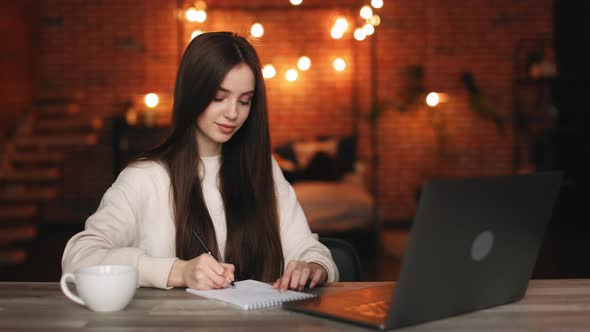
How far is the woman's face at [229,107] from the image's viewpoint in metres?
1.89

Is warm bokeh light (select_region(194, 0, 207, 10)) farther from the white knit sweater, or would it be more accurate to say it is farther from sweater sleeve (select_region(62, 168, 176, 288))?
sweater sleeve (select_region(62, 168, 176, 288))

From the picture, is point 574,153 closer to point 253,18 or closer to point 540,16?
point 540,16

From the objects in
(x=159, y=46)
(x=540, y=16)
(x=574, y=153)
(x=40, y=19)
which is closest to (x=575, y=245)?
(x=574, y=153)

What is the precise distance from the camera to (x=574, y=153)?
748 centimetres

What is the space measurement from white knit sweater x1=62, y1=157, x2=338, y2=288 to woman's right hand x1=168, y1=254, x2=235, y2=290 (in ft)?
0.27

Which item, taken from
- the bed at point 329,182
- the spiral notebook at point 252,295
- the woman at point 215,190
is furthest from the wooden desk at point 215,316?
the bed at point 329,182

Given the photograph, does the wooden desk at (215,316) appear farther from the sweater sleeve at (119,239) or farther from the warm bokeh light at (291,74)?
the warm bokeh light at (291,74)

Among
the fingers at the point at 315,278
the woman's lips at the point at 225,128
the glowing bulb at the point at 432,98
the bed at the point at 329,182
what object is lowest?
the bed at the point at 329,182

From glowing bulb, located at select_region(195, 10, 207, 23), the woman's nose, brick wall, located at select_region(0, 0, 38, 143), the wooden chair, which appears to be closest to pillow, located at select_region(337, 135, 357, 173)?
glowing bulb, located at select_region(195, 10, 207, 23)

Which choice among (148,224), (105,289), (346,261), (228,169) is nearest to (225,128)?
(228,169)

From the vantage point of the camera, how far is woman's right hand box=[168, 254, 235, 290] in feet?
4.86

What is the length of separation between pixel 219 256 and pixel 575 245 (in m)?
4.95

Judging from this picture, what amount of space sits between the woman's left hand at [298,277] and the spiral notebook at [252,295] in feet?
0.07

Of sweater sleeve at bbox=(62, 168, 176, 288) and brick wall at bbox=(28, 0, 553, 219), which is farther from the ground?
brick wall at bbox=(28, 0, 553, 219)
